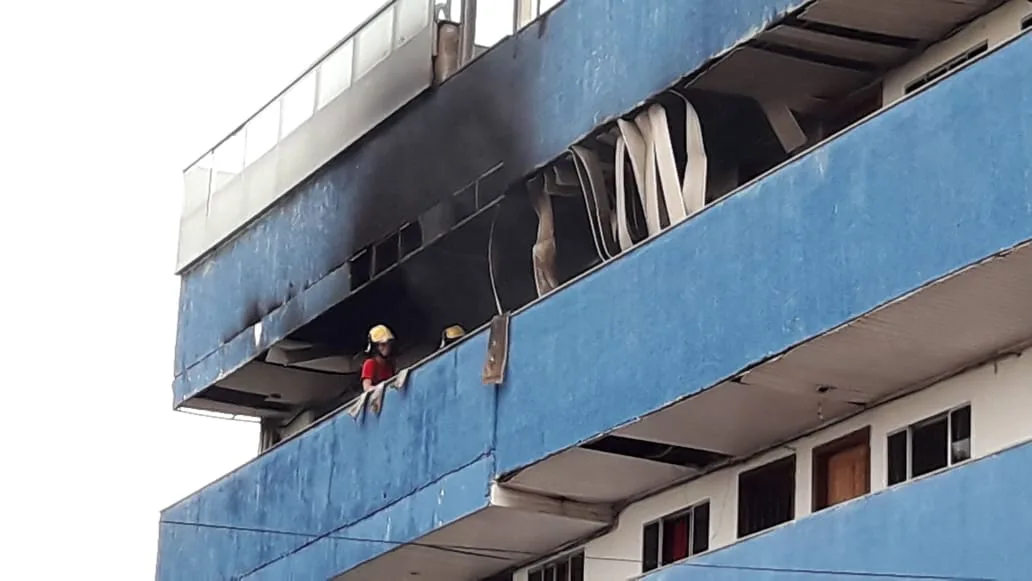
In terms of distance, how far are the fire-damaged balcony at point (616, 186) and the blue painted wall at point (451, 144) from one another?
11 centimetres

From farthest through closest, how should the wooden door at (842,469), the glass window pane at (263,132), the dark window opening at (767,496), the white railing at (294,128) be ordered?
the glass window pane at (263,132) < the white railing at (294,128) < the dark window opening at (767,496) < the wooden door at (842,469)

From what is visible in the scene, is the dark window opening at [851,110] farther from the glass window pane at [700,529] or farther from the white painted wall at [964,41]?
the glass window pane at [700,529]

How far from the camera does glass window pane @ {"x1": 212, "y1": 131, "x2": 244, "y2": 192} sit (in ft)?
86.3

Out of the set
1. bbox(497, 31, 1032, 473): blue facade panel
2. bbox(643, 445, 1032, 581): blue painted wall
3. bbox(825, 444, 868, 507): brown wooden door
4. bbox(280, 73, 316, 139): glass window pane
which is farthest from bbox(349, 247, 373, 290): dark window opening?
bbox(643, 445, 1032, 581): blue painted wall

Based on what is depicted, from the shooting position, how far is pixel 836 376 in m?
16.9

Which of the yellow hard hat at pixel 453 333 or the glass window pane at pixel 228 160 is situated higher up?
the glass window pane at pixel 228 160

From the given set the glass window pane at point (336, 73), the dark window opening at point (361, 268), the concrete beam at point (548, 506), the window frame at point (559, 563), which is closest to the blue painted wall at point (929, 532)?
the concrete beam at point (548, 506)

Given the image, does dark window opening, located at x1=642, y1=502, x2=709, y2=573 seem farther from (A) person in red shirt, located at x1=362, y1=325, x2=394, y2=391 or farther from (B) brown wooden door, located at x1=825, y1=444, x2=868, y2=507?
(A) person in red shirt, located at x1=362, y1=325, x2=394, y2=391

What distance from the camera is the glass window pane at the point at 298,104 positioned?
2491 cm

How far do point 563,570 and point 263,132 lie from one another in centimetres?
699

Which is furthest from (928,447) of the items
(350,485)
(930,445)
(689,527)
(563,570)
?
(350,485)

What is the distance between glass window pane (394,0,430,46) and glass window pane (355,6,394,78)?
7.4 inches

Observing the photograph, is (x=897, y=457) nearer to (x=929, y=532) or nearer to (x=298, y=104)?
(x=929, y=532)

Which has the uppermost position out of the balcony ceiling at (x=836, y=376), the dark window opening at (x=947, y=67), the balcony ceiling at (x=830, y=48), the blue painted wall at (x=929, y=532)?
the balcony ceiling at (x=830, y=48)
